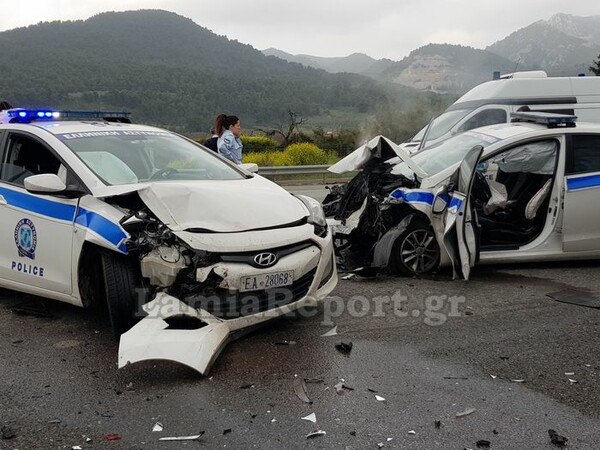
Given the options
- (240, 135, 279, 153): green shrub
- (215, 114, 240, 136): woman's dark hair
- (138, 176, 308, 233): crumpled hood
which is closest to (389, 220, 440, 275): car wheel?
(138, 176, 308, 233): crumpled hood

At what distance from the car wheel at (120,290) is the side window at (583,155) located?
14.6 ft

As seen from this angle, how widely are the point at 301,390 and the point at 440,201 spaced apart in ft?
9.81

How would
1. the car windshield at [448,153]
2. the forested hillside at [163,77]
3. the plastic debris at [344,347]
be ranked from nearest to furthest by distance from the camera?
1. the plastic debris at [344,347]
2. the car windshield at [448,153]
3. the forested hillside at [163,77]

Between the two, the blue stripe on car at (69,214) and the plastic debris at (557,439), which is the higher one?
the blue stripe on car at (69,214)

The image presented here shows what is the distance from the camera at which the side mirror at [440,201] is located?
5.92 metres

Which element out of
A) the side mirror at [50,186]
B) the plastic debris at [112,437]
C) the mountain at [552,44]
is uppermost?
the mountain at [552,44]

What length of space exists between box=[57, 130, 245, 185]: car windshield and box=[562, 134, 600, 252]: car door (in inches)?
130

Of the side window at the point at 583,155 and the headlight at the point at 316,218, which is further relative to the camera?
the side window at the point at 583,155

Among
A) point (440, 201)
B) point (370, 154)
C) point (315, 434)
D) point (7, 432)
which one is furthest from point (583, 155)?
point (7, 432)

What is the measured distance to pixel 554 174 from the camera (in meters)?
6.20

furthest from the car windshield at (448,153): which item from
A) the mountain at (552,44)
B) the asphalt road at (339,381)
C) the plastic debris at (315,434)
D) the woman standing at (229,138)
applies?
the mountain at (552,44)

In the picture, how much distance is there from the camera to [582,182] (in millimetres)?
6102

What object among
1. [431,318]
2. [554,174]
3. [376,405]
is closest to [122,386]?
[376,405]

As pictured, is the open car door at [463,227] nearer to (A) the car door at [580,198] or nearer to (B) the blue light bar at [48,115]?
(A) the car door at [580,198]
